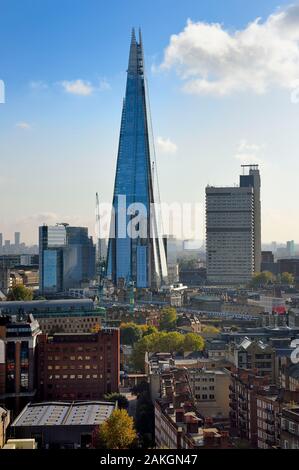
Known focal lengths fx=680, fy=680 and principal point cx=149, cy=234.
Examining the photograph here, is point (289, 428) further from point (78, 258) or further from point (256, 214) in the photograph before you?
point (256, 214)

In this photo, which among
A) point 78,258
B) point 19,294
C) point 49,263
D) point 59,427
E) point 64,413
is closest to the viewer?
point 59,427

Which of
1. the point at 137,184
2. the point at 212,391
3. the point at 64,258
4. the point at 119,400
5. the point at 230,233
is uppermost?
the point at 137,184

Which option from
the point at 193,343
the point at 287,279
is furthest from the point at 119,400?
the point at 287,279

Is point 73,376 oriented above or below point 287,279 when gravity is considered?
below

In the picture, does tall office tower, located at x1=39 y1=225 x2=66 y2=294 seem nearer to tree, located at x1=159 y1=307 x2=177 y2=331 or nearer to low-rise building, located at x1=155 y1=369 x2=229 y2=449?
tree, located at x1=159 y1=307 x2=177 y2=331

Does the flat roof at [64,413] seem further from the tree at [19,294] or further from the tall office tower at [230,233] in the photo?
the tall office tower at [230,233]
